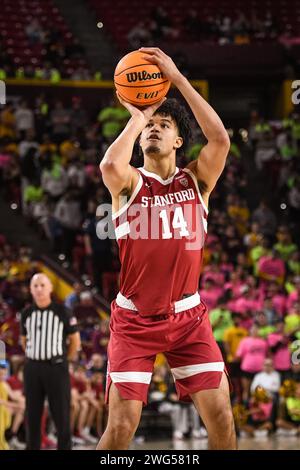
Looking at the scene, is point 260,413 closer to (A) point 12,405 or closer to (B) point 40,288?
(A) point 12,405

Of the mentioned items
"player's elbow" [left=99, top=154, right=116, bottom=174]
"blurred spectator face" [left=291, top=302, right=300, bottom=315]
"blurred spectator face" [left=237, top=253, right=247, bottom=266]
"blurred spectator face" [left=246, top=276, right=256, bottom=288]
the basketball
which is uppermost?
the basketball

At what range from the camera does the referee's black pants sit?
335 inches

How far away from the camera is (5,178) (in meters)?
16.5

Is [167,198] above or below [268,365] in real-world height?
above

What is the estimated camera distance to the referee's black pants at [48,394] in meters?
8.50

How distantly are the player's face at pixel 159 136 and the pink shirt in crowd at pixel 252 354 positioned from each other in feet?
23.5

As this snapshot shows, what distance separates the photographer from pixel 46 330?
8.66m

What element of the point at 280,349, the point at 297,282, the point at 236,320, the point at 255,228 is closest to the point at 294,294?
the point at 297,282

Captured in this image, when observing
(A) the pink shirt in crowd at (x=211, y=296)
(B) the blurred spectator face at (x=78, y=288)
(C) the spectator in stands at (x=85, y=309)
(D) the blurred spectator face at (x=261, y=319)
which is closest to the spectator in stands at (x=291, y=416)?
(D) the blurred spectator face at (x=261, y=319)

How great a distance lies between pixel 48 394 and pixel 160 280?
11.6ft

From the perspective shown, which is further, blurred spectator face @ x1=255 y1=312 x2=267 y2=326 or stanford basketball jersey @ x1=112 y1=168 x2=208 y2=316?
blurred spectator face @ x1=255 y1=312 x2=267 y2=326

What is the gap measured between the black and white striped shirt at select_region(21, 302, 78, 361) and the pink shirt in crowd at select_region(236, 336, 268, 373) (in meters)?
4.05

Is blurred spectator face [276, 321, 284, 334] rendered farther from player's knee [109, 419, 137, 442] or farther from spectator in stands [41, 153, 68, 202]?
player's knee [109, 419, 137, 442]

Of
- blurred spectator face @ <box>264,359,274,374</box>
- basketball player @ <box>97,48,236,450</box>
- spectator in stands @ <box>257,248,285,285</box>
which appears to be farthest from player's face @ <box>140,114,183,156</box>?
spectator in stands @ <box>257,248,285,285</box>
